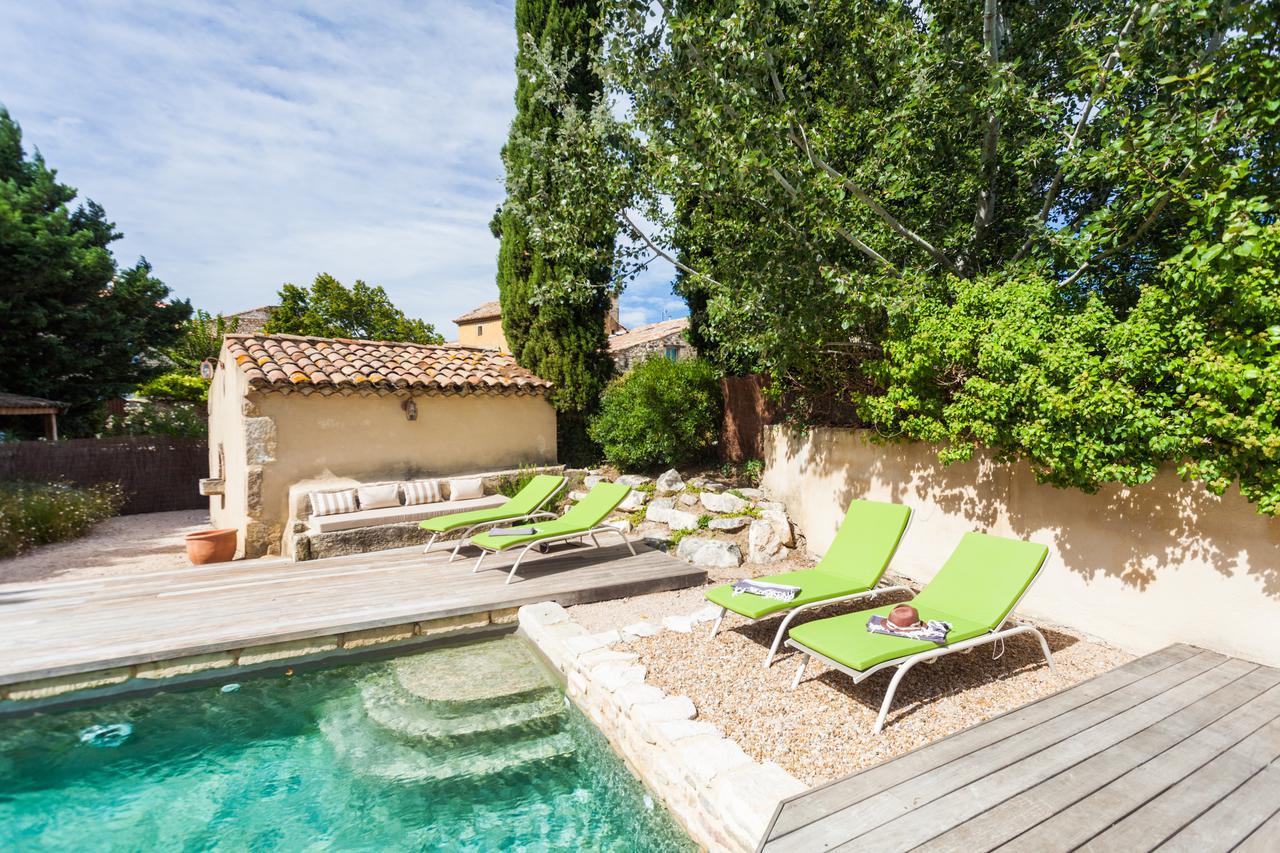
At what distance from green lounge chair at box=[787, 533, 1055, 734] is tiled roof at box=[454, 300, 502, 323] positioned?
117 ft

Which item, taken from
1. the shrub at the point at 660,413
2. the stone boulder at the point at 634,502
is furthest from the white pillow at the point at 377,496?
the shrub at the point at 660,413

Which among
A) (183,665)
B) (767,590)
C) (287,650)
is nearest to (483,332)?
(287,650)

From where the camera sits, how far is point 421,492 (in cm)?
1005

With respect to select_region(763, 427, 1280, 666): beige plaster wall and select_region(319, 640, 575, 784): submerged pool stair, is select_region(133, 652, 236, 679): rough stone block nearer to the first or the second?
select_region(319, 640, 575, 784): submerged pool stair

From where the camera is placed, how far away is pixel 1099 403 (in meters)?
4.65

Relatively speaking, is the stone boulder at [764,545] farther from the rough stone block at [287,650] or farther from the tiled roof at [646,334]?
the tiled roof at [646,334]

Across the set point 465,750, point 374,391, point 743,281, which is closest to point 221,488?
point 374,391

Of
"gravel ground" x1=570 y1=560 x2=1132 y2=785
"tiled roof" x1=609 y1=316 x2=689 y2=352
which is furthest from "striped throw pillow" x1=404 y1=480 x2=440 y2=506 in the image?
"tiled roof" x1=609 y1=316 x2=689 y2=352

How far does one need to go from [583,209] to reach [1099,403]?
24.6 feet

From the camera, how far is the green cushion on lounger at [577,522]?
23.6 ft

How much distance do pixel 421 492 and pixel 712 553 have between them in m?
5.27

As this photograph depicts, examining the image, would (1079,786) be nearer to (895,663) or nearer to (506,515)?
(895,663)

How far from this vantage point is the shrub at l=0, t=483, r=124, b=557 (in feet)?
34.7

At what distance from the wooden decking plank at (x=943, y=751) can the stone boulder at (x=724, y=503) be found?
536 centimetres
